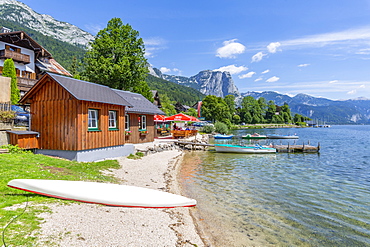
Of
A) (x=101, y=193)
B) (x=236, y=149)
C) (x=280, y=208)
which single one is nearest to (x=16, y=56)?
(x=236, y=149)

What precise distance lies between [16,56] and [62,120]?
3079 cm

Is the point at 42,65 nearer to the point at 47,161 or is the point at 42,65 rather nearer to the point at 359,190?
the point at 47,161

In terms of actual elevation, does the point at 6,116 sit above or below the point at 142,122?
above

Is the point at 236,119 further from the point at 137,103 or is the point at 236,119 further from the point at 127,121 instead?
the point at 127,121

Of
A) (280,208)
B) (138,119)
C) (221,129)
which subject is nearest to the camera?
(280,208)

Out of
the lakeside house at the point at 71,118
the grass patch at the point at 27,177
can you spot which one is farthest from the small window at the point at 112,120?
the grass patch at the point at 27,177

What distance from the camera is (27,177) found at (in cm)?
806

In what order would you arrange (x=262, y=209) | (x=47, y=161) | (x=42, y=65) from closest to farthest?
(x=262, y=209) → (x=47, y=161) → (x=42, y=65)

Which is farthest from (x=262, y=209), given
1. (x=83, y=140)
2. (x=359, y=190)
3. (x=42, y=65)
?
(x=42, y=65)

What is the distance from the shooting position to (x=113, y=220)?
19.1ft

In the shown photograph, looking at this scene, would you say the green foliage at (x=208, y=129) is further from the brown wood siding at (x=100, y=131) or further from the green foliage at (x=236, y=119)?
the green foliage at (x=236, y=119)

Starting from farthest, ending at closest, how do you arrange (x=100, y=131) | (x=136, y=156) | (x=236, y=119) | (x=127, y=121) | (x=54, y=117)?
(x=236, y=119) < (x=127, y=121) < (x=136, y=156) < (x=100, y=131) < (x=54, y=117)

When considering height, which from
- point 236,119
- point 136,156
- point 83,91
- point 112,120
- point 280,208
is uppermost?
point 83,91

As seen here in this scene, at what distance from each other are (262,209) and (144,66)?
29.9 meters
